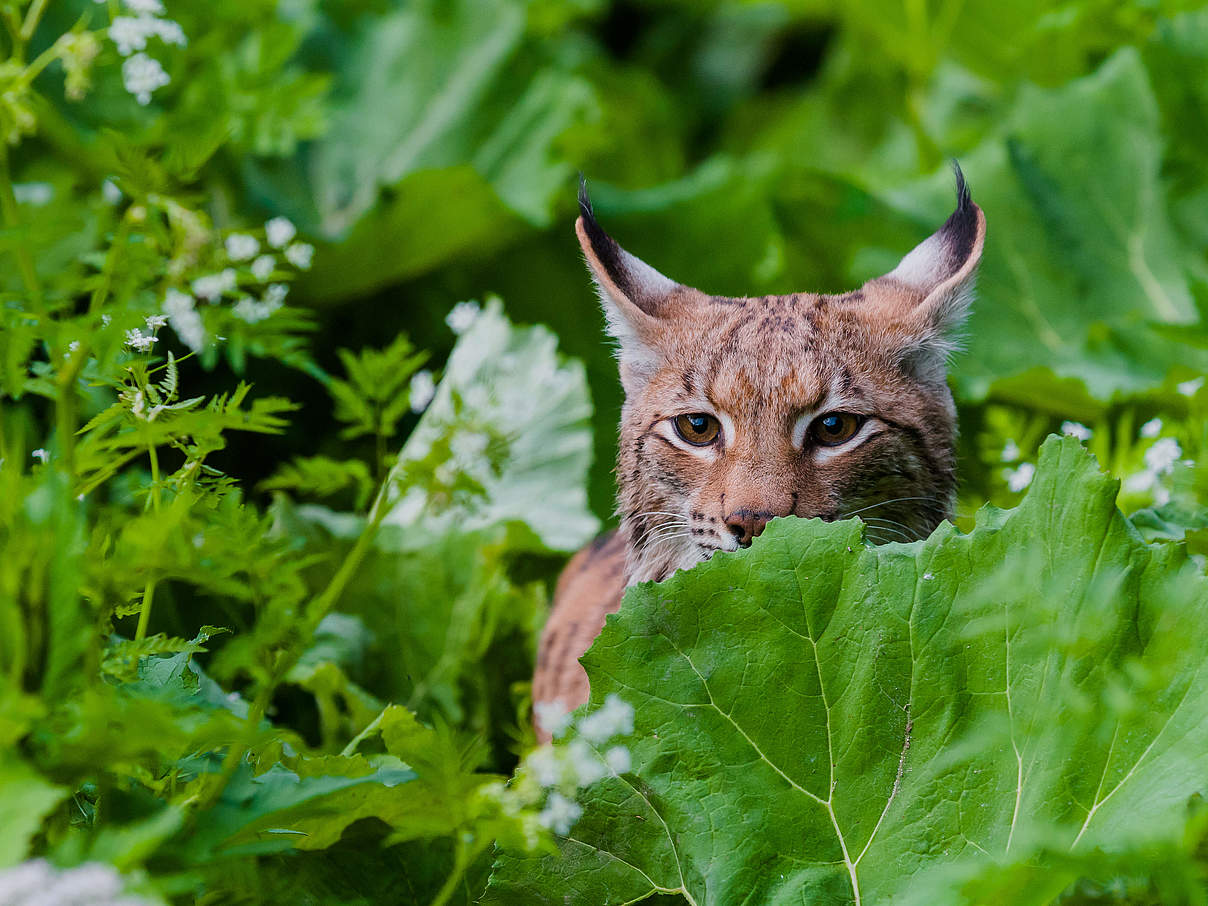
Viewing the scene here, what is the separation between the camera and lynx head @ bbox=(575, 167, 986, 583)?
240 cm

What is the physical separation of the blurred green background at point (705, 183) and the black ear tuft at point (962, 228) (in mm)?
844

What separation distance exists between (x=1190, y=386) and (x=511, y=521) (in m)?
1.61

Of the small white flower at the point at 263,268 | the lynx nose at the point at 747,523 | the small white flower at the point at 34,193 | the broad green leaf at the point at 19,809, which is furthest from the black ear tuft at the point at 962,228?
the small white flower at the point at 34,193

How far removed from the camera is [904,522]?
8.16 feet

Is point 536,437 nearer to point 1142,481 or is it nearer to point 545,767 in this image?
point 1142,481

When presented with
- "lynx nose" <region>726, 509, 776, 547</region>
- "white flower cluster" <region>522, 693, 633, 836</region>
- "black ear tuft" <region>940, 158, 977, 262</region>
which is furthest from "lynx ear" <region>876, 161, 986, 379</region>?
"white flower cluster" <region>522, 693, 633, 836</region>

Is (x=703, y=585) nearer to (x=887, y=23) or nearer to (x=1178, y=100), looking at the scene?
(x=1178, y=100)

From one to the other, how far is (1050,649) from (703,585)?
0.49m

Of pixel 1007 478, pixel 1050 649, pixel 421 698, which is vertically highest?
pixel 1050 649

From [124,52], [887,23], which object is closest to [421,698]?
[124,52]

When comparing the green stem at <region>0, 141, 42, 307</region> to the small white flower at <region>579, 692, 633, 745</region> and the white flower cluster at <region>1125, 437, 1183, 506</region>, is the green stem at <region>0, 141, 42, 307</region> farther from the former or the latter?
the white flower cluster at <region>1125, 437, 1183, 506</region>

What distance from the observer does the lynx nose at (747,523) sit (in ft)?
7.41

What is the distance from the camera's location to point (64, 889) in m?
1.11

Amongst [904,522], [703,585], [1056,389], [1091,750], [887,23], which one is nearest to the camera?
[1091,750]
